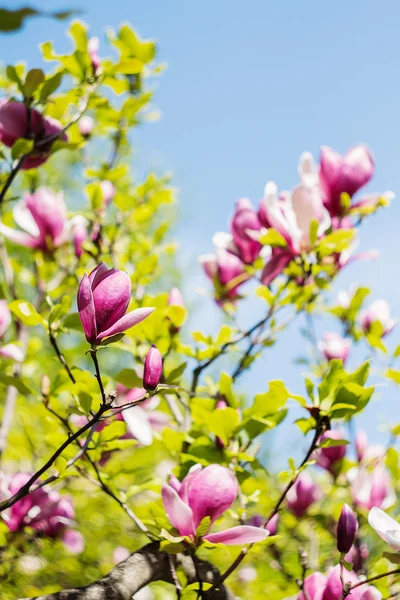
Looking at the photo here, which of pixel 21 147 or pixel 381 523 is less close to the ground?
pixel 21 147

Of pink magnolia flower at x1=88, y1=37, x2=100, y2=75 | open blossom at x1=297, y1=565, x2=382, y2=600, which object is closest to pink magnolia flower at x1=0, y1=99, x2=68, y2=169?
pink magnolia flower at x1=88, y1=37, x2=100, y2=75

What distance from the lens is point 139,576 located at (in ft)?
2.51

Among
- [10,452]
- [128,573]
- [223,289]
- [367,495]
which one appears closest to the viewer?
[128,573]

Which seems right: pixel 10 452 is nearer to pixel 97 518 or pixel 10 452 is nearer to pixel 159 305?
pixel 97 518

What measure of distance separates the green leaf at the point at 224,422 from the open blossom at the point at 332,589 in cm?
24

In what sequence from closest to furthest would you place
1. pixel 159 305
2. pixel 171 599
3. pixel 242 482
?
pixel 242 482 < pixel 159 305 < pixel 171 599

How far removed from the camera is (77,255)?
56.9 inches

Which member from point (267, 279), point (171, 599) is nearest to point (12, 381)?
point (267, 279)

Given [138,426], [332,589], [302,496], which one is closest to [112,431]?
[138,426]

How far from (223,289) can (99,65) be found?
1.89ft

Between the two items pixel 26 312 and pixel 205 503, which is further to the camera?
pixel 26 312

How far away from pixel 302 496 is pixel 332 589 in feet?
1.97

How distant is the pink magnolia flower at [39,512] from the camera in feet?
3.58

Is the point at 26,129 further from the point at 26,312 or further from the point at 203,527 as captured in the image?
the point at 203,527
